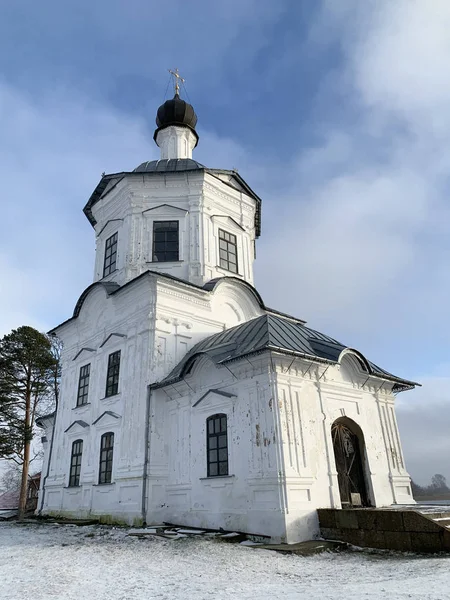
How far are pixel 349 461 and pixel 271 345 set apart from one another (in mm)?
3650

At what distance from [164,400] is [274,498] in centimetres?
438

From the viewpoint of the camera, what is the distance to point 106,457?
13.1 m

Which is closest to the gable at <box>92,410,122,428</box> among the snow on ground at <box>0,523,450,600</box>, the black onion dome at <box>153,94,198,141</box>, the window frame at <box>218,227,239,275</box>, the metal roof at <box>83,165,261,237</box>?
the snow on ground at <box>0,523,450,600</box>

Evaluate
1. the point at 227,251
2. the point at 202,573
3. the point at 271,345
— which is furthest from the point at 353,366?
the point at 202,573

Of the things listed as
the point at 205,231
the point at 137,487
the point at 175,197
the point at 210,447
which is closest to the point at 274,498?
the point at 210,447

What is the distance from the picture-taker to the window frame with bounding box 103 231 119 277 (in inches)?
634

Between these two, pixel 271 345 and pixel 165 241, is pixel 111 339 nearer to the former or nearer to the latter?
pixel 165 241

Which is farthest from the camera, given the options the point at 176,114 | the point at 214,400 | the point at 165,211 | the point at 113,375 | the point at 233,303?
the point at 176,114

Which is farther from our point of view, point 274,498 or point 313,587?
point 274,498

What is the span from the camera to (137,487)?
11.4 m

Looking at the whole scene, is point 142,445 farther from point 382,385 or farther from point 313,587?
point 313,587

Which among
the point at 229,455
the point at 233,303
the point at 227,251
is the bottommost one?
the point at 229,455

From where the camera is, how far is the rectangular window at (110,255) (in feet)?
53.0

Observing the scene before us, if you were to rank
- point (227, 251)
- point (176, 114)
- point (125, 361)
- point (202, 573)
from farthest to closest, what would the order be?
1. point (176, 114)
2. point (227, 251)
3. point (125, 361)
4. point (202, 573)
